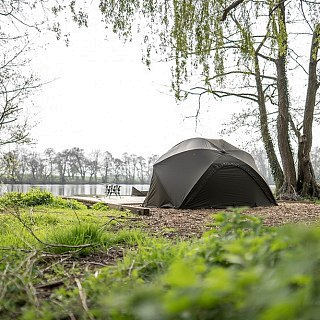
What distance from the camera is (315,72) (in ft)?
55.7

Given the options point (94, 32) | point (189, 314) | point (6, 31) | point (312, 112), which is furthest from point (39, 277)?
point (312, 112)

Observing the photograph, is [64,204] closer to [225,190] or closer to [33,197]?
[33,197]

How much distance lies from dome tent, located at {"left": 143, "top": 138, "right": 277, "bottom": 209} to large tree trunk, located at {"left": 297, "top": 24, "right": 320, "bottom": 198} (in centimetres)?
472

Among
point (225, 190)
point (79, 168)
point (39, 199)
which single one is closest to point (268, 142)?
point (225, 190)

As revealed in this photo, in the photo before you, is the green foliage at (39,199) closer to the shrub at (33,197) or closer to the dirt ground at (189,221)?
the shrub at (33,197)

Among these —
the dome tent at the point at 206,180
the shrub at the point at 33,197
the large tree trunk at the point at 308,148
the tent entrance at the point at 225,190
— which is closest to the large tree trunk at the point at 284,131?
the large tree trunk at the point at 308,148

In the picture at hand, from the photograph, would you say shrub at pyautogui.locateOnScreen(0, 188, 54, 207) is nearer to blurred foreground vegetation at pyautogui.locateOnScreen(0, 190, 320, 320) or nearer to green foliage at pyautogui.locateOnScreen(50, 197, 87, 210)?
green foliage at pyautogui.locateOnScreen(50, 197, 87, 210)

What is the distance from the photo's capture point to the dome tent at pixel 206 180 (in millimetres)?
11611

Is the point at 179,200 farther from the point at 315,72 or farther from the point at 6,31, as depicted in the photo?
the point at 315,72

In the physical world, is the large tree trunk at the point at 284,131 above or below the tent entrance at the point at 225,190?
above

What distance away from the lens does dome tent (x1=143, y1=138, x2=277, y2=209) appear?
1161cm

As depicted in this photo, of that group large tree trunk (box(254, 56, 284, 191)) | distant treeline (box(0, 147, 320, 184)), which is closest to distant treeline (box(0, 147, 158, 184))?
distant treeline (box(0, 147, 320, 184))

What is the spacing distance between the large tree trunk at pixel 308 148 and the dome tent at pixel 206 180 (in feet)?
15.5

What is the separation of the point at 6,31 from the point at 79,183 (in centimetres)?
5094
